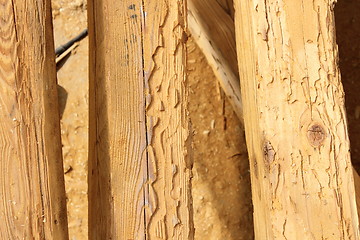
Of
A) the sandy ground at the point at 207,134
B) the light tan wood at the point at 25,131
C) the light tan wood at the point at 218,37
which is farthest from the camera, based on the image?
the sandy ground at the point at 207,134

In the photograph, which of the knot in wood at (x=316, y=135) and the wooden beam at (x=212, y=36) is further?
the wooden beam at (x=212, y=36)

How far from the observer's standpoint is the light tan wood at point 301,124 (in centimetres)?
115

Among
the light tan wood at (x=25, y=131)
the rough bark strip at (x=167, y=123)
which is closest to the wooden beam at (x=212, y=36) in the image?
the rough bark strip at (x=167, y=123)

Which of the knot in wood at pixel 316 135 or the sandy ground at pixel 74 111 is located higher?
the sandy ground at pixel 74 111

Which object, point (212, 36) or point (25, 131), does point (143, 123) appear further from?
point (212, 36)

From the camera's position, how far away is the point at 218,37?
5.39ft

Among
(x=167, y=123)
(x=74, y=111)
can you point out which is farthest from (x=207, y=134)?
(x=167, y=123)

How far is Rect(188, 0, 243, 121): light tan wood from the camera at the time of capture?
1618 millimetres

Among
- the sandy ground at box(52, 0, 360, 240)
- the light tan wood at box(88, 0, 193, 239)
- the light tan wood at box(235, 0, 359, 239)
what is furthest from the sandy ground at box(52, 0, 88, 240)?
the light tan wood at box(235, 0, 359, 239)

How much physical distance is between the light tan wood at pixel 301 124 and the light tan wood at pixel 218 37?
17.1 inches

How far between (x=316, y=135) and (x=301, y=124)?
0.04 m

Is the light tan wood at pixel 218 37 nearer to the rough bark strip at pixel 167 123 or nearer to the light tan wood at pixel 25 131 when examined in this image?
the rough bark strip at pixel 167 123

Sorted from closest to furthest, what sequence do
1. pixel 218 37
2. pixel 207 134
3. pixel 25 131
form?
pixel 25 131 < pixel 218 37 < pixel 207 134

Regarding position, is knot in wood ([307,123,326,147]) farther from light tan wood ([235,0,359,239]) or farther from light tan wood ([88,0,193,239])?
light tan wood ([88,0,193,239])
